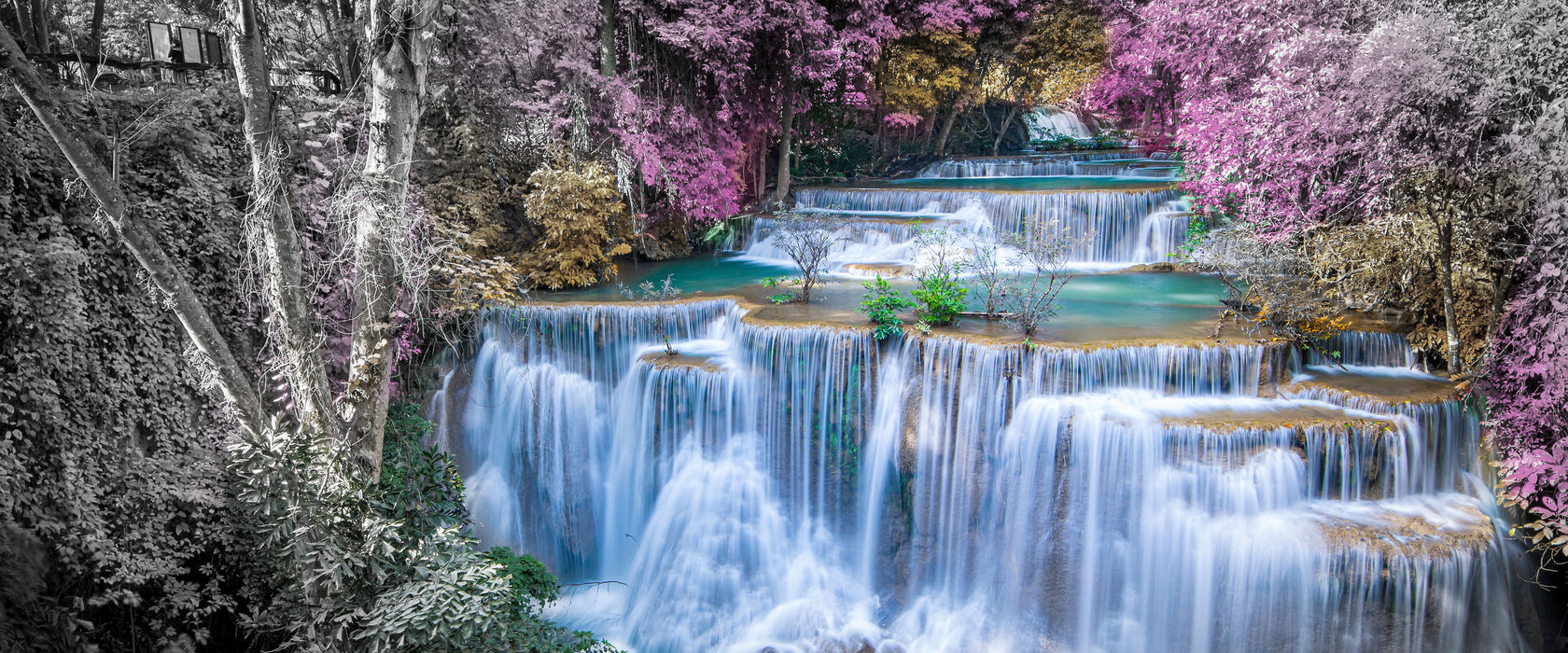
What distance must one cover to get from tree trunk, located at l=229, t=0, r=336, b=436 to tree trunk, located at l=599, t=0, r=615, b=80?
6569 mm

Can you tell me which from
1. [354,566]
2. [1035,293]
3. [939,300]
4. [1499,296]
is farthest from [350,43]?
[1499,296]

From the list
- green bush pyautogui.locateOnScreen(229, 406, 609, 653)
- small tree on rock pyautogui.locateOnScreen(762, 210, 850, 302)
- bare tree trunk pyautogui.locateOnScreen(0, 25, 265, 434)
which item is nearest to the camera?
bare tree trunk pyautogui.locateOnScreen(0, 25, 265, 434)

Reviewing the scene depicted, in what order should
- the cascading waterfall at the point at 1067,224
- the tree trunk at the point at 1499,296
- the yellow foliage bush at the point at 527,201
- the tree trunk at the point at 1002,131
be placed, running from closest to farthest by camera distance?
1. the tree trunk at the point at 1499,296
2. the yellow foliage bush at the point at 527,201
3. the cascading waterfall at the point at 1067,224
4. the tree trunk at the point at 1002,131

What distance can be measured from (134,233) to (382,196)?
5.49 ft

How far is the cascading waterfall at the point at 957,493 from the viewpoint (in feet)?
21.4

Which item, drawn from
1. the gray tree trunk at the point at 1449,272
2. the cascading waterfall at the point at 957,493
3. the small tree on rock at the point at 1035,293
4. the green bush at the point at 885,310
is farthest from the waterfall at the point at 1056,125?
the cascading waterfall at the point at 957,493

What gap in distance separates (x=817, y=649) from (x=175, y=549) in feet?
18.8

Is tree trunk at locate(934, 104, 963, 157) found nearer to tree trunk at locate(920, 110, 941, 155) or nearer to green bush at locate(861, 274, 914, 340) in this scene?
tree trunk at locate(920, 110, 941, 155)

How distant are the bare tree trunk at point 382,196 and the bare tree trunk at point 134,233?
2.53ft

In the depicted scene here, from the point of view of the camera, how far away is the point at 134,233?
5.76m

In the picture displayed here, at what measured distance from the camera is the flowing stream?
21.4 ft

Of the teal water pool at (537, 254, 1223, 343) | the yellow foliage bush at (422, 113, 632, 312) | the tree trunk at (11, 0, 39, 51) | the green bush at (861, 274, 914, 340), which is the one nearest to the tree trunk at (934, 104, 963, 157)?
the teal water pool at (537, 254, 1223, 343)

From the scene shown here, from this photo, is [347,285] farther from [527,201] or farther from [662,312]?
[527,201]

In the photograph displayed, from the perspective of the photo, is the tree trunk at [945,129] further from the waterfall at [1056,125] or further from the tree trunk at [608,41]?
the tree trunk at [608,41]
